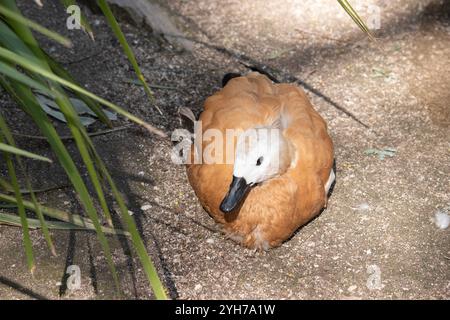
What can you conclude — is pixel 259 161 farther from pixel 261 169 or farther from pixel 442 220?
pixel 442 220

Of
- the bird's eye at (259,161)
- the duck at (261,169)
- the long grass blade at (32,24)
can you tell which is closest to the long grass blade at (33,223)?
the duck at (261,169)

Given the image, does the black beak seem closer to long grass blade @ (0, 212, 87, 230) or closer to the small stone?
long grass blade @ (0, 212, 87, 230)

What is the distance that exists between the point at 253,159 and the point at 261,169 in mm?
99

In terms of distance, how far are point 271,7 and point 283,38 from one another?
1.13ft

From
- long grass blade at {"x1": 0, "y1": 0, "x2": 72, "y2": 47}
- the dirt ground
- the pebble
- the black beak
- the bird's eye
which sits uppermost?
long grass blade at {"x1": 0, "y1": 0, "x2": 72, "y2": 47}

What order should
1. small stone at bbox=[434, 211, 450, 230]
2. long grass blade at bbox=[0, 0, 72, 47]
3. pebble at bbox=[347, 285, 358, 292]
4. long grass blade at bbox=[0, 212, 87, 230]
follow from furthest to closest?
small stone at bbox=[434, 211, 450, 230], pebble at bbox=[347, 285, 358, 292], long grass blade at bbox=[0, 212, 87, 230], long grass blade at bbox=[0, 0, 72, 47]

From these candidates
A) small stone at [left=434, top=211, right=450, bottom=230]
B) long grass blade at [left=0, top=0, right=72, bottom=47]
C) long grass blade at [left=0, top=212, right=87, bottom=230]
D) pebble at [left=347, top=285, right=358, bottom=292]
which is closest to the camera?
long grass blade at [left=0, top=0, right=72, bottom=47]

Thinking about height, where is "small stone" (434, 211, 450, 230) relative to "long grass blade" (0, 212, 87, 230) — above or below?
below

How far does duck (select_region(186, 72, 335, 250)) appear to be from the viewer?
3.08m

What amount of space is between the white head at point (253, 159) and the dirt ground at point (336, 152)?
361 mm

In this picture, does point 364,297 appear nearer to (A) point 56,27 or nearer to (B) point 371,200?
(B) point 371,200

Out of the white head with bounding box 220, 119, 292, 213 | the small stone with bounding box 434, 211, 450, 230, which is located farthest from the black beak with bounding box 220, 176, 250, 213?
the small stone with bounding box 434, 211, 450, 230

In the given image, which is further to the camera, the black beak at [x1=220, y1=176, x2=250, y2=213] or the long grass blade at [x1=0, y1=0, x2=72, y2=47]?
the black beak at [x1=220, y1=176, x2=250, y2=213]

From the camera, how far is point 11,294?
293cm
